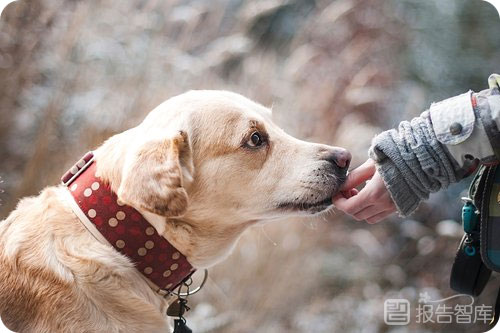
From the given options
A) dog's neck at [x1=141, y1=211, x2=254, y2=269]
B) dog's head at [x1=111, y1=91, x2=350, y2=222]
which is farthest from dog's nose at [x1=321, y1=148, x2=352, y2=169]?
dog's neck at [x1=141, y1=211, x2=254, y2=269]

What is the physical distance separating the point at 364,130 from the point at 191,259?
3.05 ft

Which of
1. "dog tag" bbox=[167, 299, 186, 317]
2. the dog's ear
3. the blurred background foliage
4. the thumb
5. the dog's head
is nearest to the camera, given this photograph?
the dog's ear

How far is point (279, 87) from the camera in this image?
2221 mm

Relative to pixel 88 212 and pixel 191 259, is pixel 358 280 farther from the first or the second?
pixel 88 212

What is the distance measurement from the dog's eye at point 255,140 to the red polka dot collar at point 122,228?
14.7 inches

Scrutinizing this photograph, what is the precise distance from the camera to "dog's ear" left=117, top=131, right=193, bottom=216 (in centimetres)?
145

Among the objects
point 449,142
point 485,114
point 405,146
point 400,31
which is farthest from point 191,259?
point 400,31

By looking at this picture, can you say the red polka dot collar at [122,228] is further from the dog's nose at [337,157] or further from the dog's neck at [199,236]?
the dog's nose at [337,157]

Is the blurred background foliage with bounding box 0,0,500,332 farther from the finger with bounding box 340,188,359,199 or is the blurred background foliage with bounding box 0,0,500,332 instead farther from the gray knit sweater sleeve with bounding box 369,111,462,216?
the gray knit sweater sleeve with bounding box 369,111,462,216

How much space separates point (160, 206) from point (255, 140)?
1.30 feet

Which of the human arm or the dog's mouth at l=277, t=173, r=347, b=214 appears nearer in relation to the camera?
the human arm

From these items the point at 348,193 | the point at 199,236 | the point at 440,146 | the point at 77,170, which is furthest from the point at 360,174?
the point at 77,170

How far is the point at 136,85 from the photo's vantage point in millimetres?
2211

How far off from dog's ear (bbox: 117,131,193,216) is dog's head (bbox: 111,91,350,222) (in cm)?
9
